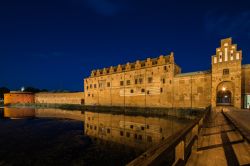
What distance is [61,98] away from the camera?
50.3 metres

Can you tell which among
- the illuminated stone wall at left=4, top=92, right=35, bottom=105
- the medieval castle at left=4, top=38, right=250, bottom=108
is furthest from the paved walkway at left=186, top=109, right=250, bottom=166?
the illuminated stone wall at left=4, top=92, right=35, bottom=105

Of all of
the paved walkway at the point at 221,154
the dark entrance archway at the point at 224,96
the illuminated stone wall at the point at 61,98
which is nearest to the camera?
the paved walkway at the point at 221,154

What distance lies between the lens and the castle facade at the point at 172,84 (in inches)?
799

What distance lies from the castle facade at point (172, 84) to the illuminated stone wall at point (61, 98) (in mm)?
5312

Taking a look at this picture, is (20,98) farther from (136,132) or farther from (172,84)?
(136,132)

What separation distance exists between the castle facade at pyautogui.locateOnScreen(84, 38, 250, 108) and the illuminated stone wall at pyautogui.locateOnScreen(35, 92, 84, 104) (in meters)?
5.31

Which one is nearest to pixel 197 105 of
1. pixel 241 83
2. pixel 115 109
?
pixel 241 83

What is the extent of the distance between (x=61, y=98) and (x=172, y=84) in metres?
39.3

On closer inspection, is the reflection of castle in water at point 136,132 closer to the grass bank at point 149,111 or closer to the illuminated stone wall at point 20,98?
the grass bank at point 149,111

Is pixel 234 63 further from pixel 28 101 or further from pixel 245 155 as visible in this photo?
pixel 28 101

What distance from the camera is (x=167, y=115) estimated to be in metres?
25.1

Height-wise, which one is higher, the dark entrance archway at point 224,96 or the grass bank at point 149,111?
the dark entrance archway at point 224,96

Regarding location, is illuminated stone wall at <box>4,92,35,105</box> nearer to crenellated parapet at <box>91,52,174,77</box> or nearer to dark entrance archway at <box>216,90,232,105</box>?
crenellated parapet at <box>91,52,174,77</box>

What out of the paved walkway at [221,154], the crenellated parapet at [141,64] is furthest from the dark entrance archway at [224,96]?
the paved walkway at [221,154]
